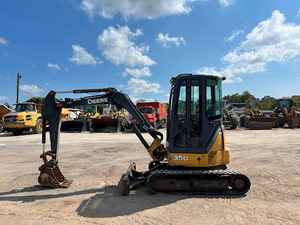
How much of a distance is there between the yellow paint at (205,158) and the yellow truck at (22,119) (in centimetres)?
2140

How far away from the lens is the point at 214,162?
29.2 feet

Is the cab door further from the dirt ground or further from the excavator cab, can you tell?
the dirt ground

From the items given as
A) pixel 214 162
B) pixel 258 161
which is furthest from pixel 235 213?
pixel 258 161

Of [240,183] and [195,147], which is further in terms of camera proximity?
[195,147]

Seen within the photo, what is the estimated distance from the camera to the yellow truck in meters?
29.3

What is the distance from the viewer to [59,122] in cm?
998

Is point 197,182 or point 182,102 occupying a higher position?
point 182,102

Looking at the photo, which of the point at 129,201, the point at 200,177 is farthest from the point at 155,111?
the point at 129,201

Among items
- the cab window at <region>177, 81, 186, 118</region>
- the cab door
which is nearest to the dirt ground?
the cab door

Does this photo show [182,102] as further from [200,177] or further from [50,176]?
[50,176]

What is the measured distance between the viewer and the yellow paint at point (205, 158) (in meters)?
8.88

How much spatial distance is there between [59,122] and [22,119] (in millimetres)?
20653

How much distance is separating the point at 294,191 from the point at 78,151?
35.0 ft

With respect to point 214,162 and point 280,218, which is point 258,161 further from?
point 280,218
